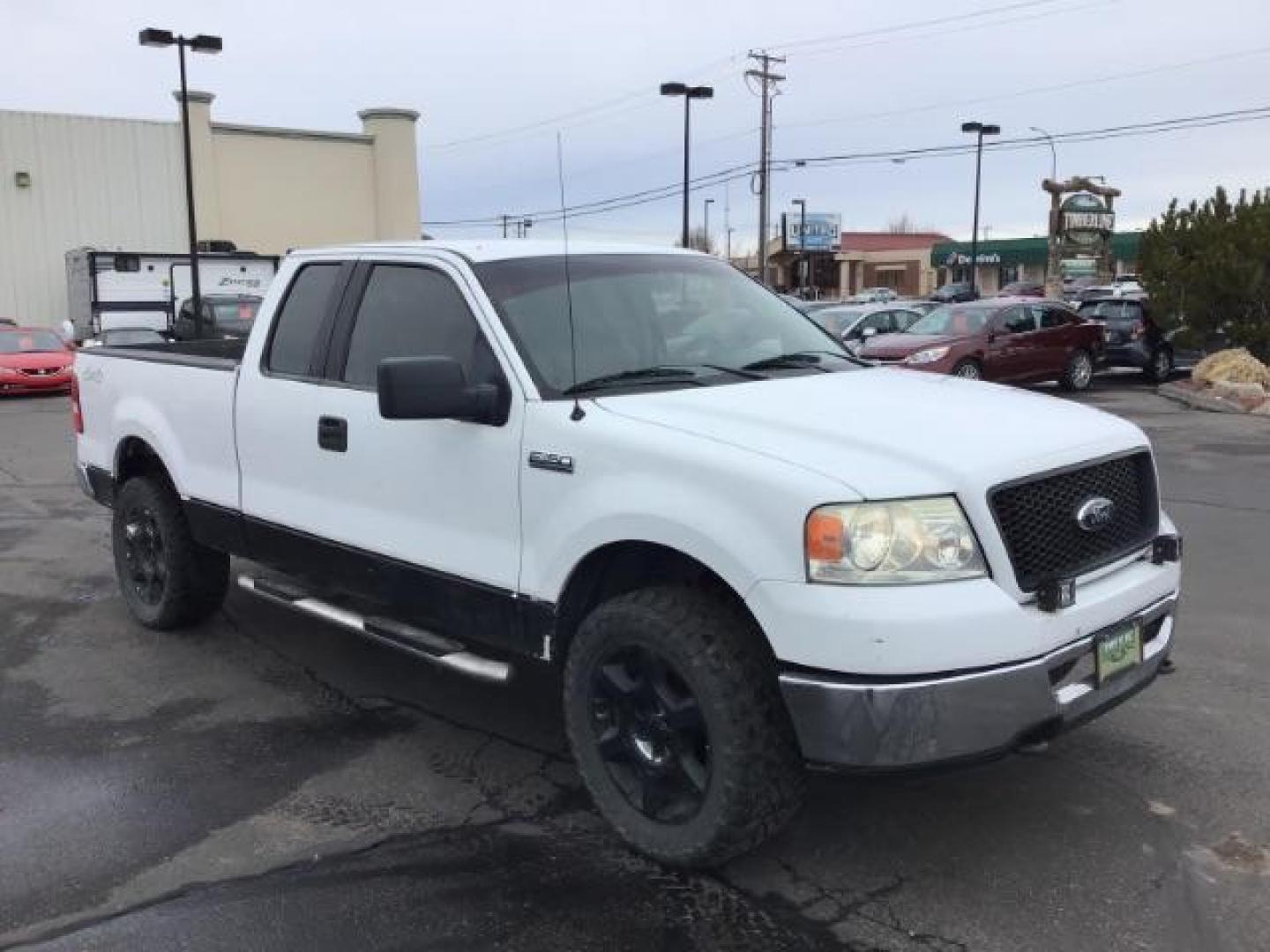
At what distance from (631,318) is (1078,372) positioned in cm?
1730

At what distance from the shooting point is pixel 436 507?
4.22m

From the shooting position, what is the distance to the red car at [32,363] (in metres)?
20.0

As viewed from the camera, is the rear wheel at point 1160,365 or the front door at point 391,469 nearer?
the front door at point 391,469

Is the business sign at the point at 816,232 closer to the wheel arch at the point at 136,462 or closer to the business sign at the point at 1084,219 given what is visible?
the business sign at the point at 1084,219

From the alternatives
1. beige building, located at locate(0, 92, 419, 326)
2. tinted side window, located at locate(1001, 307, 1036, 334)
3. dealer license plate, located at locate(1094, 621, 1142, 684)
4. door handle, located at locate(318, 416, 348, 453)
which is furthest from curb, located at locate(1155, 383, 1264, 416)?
beige building, located at locate(0, 92, 419, 326)

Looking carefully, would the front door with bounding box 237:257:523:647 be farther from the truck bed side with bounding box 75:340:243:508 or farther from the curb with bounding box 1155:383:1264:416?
the curb with bounding box 1155:383:1264:416

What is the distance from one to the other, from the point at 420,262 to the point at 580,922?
8.16ft

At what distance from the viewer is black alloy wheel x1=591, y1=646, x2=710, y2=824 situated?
11.4 ft

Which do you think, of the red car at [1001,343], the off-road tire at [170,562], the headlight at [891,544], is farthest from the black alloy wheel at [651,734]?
the red car at [1001,343]

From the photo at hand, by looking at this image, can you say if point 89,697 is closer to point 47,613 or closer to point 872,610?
point 47,613

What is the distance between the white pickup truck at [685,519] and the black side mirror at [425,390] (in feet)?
0.03

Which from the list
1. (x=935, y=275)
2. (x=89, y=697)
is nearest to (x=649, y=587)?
A: (x=89, y=697)

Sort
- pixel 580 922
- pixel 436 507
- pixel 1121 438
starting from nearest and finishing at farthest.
Result: pixel 580 922 < pixel 1121 438 < pixel 436 507

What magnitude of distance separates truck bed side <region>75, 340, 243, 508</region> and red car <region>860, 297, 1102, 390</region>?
12.3 metres
